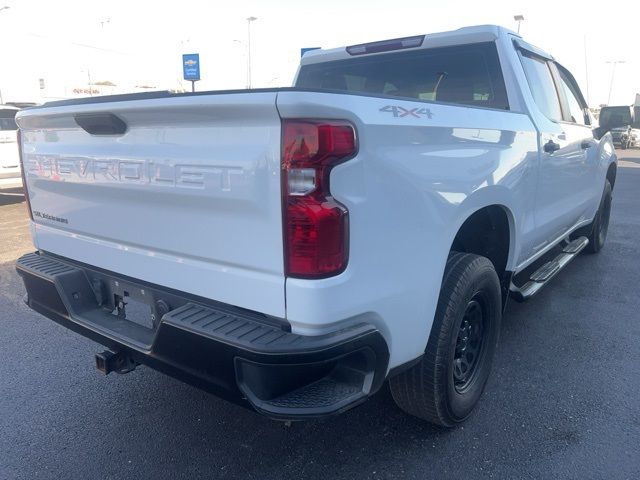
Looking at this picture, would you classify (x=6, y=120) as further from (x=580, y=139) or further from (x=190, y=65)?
(x=190, y=65)

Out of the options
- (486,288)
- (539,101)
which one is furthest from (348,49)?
(486,288)

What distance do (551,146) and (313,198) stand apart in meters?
2.39

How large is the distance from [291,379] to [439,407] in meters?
0.99

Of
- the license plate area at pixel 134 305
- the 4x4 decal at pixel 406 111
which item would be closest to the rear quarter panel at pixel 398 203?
the 4x4 decal at pixel 406 111

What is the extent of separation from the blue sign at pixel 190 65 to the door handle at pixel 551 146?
17733 mm

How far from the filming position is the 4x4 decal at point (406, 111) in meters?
1.97

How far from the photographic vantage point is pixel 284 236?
5.94ft

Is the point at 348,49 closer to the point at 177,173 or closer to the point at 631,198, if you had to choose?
the point at 177,173

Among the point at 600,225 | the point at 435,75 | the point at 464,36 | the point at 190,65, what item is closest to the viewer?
the point at 464,36

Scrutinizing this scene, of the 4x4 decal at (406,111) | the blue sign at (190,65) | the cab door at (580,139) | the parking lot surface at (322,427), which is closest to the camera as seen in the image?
the 4x4 decal at (406,111)

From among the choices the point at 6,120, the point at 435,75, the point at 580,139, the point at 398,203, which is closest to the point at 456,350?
the point at 398,203

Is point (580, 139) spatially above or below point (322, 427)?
above

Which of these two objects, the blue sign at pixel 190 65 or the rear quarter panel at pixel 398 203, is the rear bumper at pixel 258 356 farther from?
the blue sign at pixel 190 65

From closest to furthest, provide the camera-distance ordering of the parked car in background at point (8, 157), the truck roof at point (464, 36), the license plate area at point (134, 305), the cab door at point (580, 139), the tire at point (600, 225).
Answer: the license plate area at point (134, 305), the truck roof at point (464, 36), the cab door at point (580, 139), the tire at point (600, 225), the parked car in background at point (8, 157)
